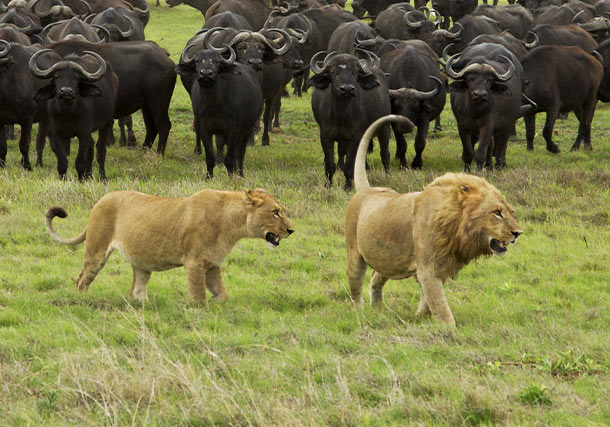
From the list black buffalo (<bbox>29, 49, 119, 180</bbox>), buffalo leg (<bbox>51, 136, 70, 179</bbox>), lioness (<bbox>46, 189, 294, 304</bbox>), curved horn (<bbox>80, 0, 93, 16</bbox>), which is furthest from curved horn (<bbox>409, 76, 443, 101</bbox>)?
curved horn (<bbox>80, 0, 93, 16</bbox>)

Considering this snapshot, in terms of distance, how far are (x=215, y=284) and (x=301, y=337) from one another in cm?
103

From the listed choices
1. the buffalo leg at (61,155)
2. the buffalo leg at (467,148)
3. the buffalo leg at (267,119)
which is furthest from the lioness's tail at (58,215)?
the buffalo leg at (267,119)

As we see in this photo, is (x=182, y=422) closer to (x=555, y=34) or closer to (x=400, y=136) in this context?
(x=400, y=136)

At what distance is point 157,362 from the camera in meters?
5.85

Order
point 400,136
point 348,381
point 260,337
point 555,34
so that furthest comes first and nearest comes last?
point 555,34, point 400,136, point 260,337, point 348,381

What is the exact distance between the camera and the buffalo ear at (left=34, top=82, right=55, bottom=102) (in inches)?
512

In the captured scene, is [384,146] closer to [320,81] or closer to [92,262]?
[320,81]

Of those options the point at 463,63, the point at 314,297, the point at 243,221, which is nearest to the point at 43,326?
the point at 243,221

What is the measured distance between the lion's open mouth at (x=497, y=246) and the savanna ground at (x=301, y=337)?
2.25 ft

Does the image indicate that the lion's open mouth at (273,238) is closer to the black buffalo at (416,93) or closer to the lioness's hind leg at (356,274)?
the lioness's hind leg at (356,274)

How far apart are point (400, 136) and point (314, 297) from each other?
7534mm

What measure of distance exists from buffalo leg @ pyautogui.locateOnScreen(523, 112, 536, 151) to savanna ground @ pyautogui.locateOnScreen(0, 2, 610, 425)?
496 cm

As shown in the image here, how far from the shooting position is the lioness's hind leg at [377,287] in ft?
24.3

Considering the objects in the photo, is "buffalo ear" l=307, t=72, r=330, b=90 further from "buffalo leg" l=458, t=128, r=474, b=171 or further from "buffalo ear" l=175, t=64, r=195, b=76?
"buffalo leg" l=458, t=128, r=474, b=171
